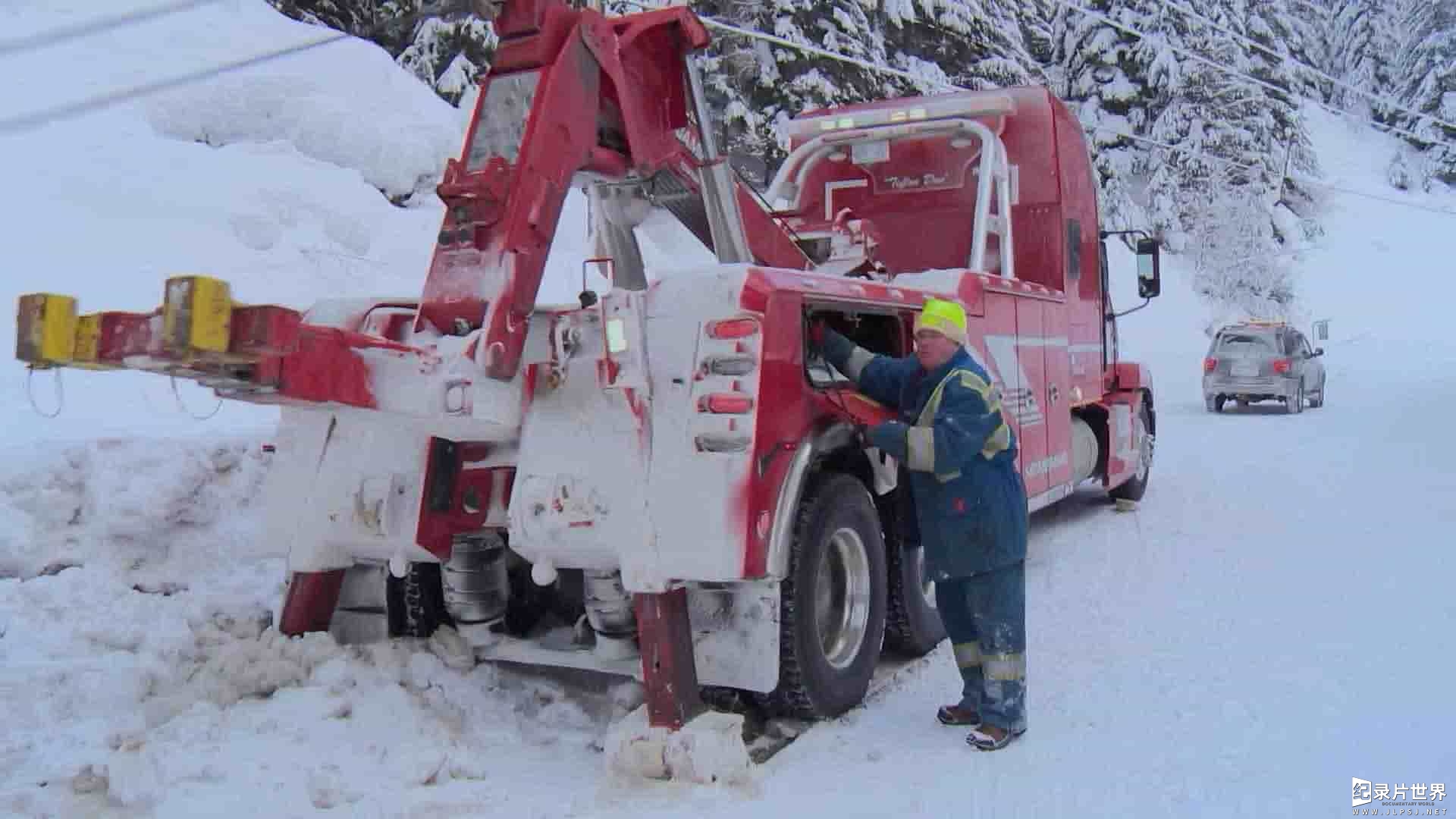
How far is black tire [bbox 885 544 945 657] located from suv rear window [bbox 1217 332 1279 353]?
58.3 ft

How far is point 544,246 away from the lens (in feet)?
15.3

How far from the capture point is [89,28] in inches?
563

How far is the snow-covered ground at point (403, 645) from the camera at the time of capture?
402 centimetres

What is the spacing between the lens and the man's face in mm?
4691

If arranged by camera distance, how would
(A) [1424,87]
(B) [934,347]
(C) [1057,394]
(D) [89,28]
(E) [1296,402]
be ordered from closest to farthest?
(B) [934,347], (C) [1057,394], (D) [89,28], (E) [1296,402], (A) [1424,87]

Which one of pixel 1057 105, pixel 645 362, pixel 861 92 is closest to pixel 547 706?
pixel 645 362

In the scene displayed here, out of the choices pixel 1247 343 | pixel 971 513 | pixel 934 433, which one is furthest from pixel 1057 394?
pixel 1247 343

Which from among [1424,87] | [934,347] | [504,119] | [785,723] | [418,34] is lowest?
Answer: [785,723]

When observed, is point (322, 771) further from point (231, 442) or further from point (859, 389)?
point (231, 442)

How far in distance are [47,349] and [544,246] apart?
1.74m

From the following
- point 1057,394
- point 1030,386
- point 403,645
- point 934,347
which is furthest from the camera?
point 1057,394

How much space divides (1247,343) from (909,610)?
18.3 m

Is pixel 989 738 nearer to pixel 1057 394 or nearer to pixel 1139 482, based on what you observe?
pixel 1057 394

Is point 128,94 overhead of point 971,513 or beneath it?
overhead
